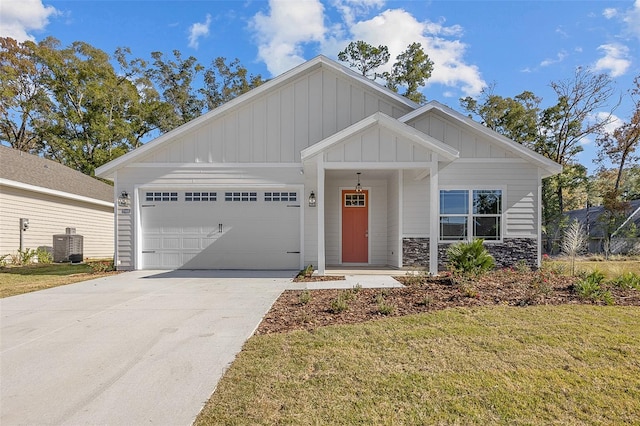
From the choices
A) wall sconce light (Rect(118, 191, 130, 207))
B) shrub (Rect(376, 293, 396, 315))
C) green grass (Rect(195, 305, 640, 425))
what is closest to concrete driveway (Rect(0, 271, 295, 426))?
green grass (Rect(195, 305, 640, 425))

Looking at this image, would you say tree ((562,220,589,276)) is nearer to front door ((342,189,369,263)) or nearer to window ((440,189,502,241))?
window ((440,189,502,241))

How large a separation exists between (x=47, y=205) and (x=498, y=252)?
1670cm

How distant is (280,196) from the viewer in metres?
11.1

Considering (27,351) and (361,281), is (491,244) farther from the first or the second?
(27,351)

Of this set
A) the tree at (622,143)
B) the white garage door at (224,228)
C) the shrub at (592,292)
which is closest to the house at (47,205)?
the white garage door at (224,228)

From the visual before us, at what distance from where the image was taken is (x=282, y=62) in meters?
18.4

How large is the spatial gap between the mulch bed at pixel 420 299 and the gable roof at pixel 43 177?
1228 centimetres

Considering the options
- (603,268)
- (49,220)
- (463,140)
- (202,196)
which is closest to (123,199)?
(202,196)

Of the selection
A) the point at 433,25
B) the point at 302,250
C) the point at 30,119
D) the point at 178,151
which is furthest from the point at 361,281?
the point at 30,119

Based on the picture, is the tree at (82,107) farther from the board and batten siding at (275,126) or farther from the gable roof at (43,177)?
the board and batten siding at (275,126)

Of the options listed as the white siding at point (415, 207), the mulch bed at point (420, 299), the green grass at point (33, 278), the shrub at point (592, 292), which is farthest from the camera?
the white siding at point (415, 207)

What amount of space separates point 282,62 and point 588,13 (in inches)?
494

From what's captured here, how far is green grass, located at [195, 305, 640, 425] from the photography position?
271 cm

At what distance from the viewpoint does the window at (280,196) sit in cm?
1106
